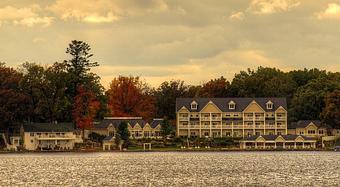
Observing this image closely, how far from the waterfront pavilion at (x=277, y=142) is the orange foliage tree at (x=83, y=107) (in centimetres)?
2672

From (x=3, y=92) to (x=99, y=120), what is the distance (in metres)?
30.0

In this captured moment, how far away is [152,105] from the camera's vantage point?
170625 millimetres

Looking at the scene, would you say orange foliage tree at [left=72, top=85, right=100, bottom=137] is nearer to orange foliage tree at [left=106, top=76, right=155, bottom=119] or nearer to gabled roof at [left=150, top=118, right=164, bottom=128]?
gabled roof at [left=150, top=118, right=164, bottom=128]

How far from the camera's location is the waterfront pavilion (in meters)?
148

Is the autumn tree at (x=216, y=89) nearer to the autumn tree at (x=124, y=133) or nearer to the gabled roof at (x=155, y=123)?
the gabled roof at (x=155, y=123)

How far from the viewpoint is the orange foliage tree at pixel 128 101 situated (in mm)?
167875

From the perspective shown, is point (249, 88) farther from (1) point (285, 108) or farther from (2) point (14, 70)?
(2) point (14, 70)

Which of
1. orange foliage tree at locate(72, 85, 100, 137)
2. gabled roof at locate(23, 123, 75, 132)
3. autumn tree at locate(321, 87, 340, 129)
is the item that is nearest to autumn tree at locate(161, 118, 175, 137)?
orange foliage tree at locate(72, 85, 100, 137)

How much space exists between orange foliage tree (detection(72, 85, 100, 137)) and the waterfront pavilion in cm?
2672

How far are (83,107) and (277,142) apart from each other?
34.0m

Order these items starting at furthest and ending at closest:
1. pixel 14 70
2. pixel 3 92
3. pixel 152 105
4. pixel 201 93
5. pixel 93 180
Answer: pixel 201 93 < pixel 152 105 < pixel 14 70 < pixel 3 92 < pixel 93 180

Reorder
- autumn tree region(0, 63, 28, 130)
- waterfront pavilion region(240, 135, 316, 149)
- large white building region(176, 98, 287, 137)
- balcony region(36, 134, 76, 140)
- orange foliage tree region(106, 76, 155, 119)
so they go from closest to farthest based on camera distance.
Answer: autumn tree region(0, 63, 28, 130) < balcony region(36, 134, 76, 140) < waterfront pavilion region(240, 135, 316, 149) < large white building region(176, 98, 287, 137) < orange foliage tree region(106, 76, 155, 119)

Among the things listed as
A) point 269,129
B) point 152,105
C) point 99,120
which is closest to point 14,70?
point 99,120

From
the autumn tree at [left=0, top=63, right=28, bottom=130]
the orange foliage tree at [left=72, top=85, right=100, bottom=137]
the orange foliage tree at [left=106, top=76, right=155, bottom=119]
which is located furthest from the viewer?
the orange foliage tree at [left=106, top=76, right=155, bottom=119]
